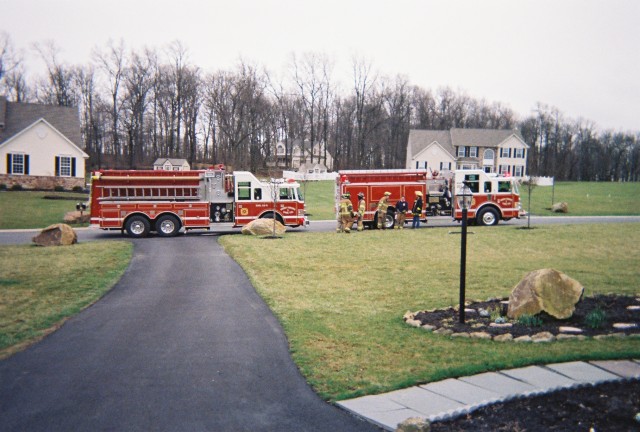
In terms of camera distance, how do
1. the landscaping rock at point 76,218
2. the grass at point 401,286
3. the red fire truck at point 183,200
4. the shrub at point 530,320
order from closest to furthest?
the grass at point 401,286, the shrub at point 530,320, the red fire truck at point 183,200, the landscaping rock at point 76,218

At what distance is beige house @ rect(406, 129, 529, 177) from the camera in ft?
253

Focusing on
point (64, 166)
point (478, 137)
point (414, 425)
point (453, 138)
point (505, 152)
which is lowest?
point (414, 425)

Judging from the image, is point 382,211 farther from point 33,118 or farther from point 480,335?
point 33,118

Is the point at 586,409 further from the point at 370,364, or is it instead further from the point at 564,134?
the point at 564,134

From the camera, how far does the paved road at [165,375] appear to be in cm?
545

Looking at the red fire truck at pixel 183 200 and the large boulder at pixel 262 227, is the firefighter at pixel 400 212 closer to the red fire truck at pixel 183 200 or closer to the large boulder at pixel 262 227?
the red fire truck at pixel 183 200

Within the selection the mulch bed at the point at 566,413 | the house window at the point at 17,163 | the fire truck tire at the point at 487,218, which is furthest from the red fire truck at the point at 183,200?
the house window at the point at 17,163

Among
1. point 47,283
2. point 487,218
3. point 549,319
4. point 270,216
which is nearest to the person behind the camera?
point 549,319

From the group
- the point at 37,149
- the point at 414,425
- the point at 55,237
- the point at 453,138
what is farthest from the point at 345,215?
the point at 453,138

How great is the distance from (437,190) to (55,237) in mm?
20115

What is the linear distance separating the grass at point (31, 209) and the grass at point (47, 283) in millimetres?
11442

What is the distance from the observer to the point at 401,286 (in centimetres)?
1270

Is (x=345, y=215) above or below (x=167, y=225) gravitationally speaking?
above

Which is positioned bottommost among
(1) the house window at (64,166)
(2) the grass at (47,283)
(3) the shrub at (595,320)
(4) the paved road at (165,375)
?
(2) the grass at (47,283)
